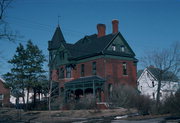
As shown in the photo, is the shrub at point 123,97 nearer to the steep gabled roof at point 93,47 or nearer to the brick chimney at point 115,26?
the steep gabled roof at point 93,47

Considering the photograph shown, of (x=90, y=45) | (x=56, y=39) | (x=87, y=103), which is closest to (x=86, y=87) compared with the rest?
(x=87, y=103)

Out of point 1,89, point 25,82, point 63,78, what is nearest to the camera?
point 25,82

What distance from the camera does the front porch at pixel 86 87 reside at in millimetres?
35875

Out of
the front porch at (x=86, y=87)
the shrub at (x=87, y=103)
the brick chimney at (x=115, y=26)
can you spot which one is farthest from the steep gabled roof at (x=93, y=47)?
the shrub at (x=87, y=103)

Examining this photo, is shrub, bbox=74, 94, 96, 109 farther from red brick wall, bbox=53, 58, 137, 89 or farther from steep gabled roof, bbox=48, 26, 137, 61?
steep gabled roof, bbox=48, 26, 137, 61

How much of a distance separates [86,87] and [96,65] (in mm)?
4294

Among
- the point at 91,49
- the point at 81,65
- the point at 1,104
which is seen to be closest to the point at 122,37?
the point at 91,49

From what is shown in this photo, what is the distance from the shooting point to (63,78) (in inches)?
1706

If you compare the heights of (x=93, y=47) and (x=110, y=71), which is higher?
(x=93, y=47)

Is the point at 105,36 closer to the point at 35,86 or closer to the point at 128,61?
the point at 128,61

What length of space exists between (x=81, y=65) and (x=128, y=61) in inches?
316

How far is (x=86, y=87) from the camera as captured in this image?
1442 inches

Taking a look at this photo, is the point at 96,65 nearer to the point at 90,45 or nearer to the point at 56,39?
the point at 90,45

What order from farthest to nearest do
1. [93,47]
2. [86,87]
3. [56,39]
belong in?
[56,39] < [93,47] < [86,87]
